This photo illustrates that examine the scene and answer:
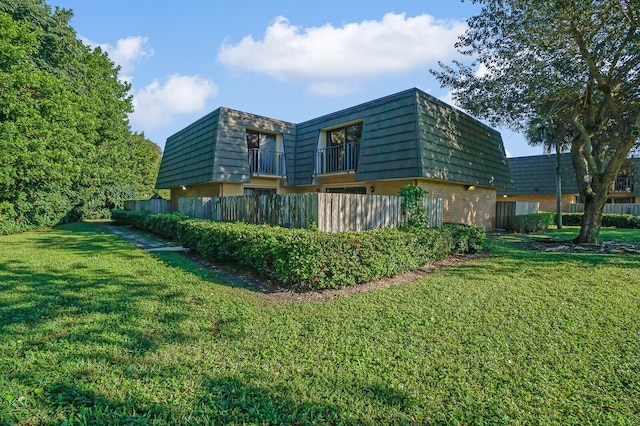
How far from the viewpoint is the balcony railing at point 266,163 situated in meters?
15.5

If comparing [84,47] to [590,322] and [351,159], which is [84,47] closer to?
[351,159]

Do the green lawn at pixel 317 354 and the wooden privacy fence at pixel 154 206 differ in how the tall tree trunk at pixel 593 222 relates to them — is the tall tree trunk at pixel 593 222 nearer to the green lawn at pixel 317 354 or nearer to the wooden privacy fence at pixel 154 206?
the green lawn at pixel 317 354

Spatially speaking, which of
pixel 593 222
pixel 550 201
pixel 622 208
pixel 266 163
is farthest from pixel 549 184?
pixel 266 163

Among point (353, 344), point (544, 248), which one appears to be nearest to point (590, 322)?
point (353, 344)

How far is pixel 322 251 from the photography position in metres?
5.78

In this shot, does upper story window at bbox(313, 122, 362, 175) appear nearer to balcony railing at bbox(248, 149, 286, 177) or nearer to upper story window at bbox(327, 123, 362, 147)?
upper story window at bbox(327, 123, 362, 147)

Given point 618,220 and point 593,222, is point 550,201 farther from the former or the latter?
point 593,222

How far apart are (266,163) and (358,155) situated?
17.1 feet

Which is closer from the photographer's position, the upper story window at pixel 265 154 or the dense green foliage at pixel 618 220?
the upper story window at pixel 265 154

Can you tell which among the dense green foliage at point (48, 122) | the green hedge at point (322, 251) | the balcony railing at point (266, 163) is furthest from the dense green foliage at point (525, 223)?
the dense green foliage at point (48, 122)

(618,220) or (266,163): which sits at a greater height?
(266,163)

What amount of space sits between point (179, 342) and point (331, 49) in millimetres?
10257

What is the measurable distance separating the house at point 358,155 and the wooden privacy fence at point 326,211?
9.00 feet

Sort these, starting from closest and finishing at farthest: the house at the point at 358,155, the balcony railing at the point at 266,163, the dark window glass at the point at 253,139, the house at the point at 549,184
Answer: the house at the point at 358,155 → the balcony railing at the point at 266,163 → the dark window glass at the point at 253,139 → the house at the point at 549,184
